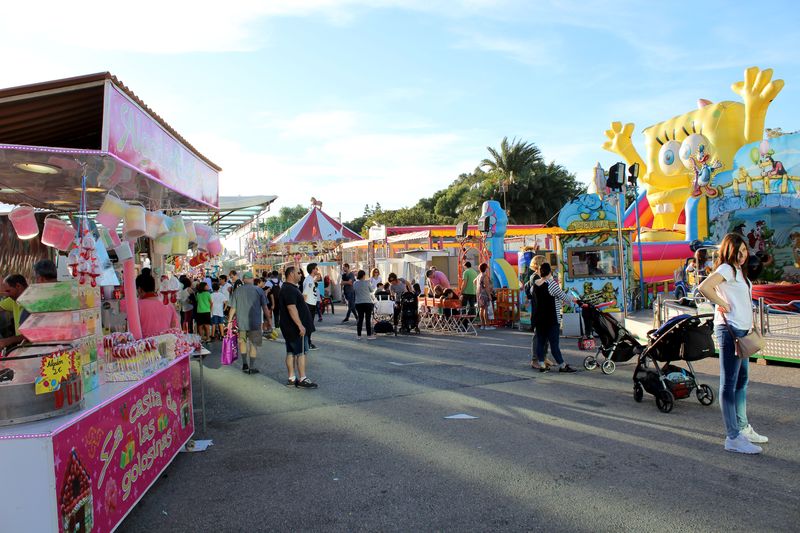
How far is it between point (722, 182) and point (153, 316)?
1843cm

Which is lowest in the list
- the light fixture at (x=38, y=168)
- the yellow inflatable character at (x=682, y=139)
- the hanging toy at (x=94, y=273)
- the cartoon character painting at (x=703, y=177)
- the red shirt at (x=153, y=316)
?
the red shirt at (x=153, y=316)

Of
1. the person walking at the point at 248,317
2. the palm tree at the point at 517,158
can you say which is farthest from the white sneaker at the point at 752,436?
the palm tree at the point at 517,158

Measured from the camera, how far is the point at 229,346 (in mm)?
9953

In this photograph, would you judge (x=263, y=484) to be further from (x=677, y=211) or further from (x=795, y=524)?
(x=677, y=211)

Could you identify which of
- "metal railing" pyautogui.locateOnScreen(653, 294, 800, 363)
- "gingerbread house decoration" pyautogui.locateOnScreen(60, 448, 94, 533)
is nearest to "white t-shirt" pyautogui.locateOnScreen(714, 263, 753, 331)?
"metal railing" pyautogui.locateOnScreen(653, 294, 800, 363)

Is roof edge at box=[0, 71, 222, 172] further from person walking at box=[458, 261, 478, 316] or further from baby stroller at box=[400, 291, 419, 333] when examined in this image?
person walking at box=[458, 261, 478, 316]

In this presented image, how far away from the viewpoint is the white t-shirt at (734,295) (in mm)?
5160

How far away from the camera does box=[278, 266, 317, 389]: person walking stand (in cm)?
831

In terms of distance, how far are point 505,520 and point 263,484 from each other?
A: 80.8 inches

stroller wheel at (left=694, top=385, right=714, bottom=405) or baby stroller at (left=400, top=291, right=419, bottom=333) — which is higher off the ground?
baby stroller at (left=400, top=291, right=419, bottom=333)

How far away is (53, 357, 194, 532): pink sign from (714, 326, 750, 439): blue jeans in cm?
494

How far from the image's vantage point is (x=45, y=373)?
3.47 m

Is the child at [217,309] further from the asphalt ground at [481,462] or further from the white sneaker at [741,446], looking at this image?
the white sneaker at [741,446]

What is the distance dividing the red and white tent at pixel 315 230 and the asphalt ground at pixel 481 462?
1437cm
